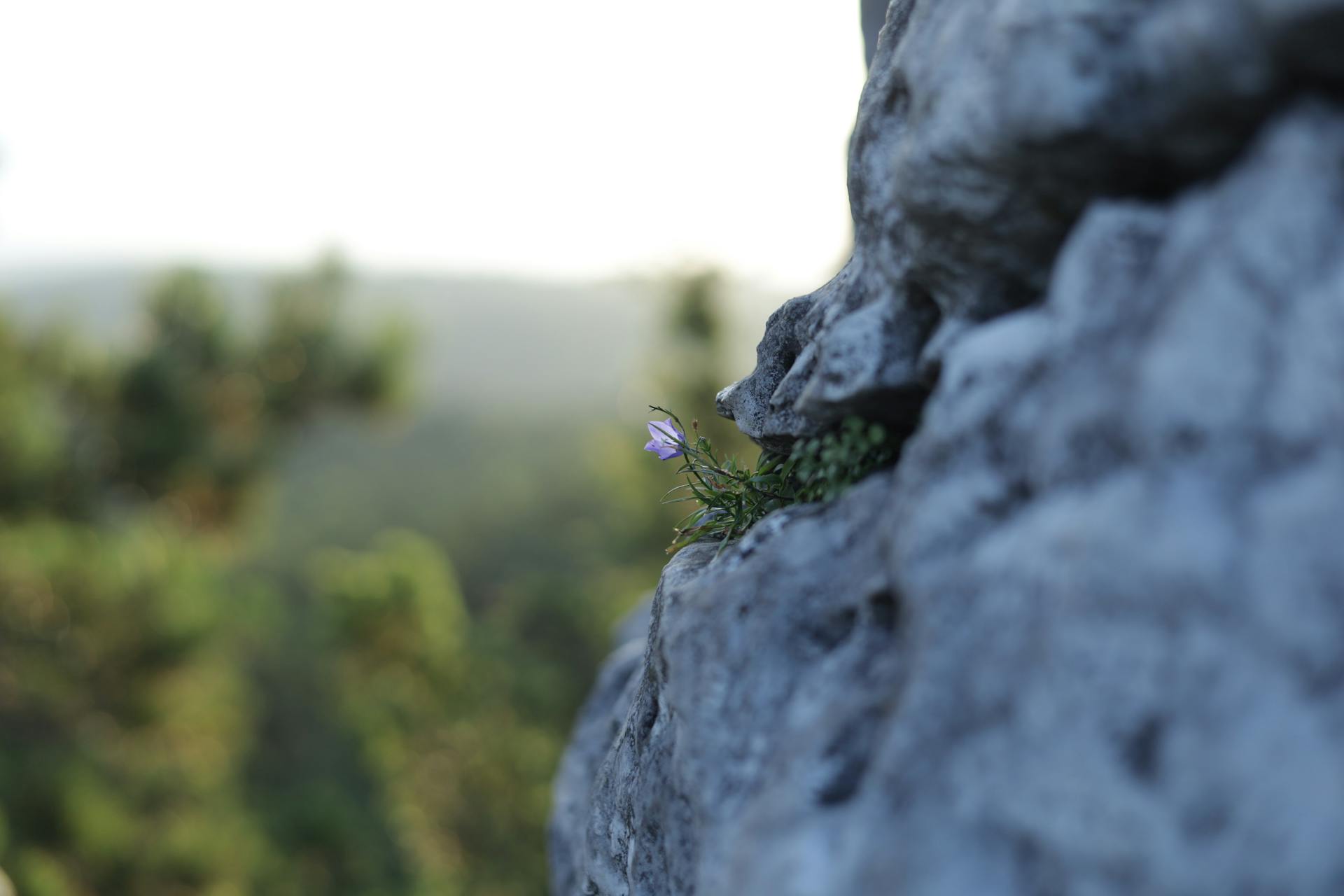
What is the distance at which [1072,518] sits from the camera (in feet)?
5.61

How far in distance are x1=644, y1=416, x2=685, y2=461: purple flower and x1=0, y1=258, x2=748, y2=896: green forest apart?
1252 cm

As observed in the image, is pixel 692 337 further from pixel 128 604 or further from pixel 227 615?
pixel 128 604

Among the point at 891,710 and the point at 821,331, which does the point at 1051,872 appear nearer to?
the point at 891,710

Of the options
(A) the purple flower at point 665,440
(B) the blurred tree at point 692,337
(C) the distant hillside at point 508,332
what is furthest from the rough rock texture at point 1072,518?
(C) the distant hillside at point 508,332

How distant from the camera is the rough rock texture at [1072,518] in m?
1.52

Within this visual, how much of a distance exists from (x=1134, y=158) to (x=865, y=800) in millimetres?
1365

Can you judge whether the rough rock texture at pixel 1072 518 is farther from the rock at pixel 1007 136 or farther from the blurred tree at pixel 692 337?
the blurred tree at pixel 692 337

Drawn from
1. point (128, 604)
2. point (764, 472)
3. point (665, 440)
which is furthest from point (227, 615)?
point (764, 472)

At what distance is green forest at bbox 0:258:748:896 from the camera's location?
13914 mm

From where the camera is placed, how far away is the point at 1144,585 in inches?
62.9

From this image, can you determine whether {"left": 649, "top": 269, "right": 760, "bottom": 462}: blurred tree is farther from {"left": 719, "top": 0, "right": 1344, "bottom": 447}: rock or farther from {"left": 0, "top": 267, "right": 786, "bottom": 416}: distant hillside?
{"left": 0, "top": 267, "right": 786, "bottom": 416}: distant hillside

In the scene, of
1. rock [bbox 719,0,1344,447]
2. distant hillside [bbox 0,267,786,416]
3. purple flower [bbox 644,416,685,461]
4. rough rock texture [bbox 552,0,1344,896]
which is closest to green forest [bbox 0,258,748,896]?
purple flower [bbox 644,416,685,461]

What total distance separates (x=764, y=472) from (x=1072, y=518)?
132 cm

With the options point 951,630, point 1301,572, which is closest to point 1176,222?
point 1301,572
